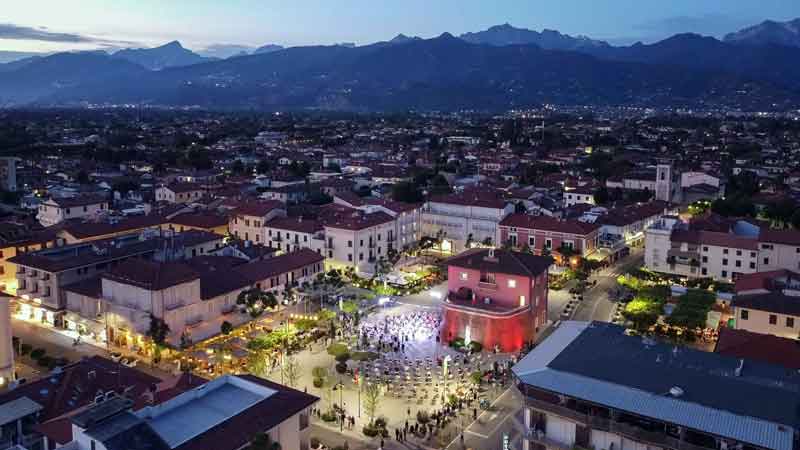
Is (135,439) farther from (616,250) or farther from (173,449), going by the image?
(616,250)

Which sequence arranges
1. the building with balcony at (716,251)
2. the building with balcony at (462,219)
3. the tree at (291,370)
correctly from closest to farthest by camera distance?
the tree at (291,370) → the building with balcony at (716,251) → the building with balcony at (462,219)

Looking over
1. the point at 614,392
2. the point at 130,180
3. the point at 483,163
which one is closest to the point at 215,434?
the point at 614,392

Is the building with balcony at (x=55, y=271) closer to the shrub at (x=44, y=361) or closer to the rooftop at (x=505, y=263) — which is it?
the shrub at (x=44, y=361)

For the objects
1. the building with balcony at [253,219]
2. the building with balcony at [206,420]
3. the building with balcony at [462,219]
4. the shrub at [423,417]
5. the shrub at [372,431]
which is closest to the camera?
the building with balcony at [206,420]

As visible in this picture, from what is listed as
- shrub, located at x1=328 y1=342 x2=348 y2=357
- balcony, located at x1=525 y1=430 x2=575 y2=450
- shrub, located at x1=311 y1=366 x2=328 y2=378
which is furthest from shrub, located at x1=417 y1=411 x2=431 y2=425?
shrub, located at x1=328 y1=342 x2=348 y2=357

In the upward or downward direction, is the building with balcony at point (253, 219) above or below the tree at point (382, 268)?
above

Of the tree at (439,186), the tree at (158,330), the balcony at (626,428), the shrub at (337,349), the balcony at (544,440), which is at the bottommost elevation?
the shrub at (337,349)

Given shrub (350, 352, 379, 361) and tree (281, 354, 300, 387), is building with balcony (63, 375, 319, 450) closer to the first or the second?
tree (281, 354, 300, 387)

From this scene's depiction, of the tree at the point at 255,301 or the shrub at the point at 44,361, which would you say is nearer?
the shrub at the point at 44,361

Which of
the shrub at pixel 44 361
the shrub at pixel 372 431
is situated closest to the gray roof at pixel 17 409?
Answer: the shrub at pixel 44 361
